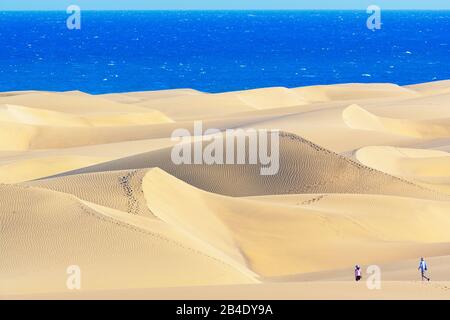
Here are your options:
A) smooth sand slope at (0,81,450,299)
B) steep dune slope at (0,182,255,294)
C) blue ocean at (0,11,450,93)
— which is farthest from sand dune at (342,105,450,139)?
blue ocean at (0,11,450,93)

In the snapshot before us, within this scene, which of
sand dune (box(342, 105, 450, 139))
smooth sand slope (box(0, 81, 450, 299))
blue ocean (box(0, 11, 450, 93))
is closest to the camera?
smooth sand slope (box(0, 81, 450, 299))

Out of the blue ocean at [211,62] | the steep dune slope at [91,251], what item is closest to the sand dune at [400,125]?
the steep dune slope at [91,251]

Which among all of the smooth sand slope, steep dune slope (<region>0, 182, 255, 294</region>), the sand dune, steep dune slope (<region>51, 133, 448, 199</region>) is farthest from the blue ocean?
steep dune slope (<region>0, 182, 255, 294</region>)

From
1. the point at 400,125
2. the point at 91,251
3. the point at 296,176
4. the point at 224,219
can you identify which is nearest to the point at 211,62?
the point at 400,125

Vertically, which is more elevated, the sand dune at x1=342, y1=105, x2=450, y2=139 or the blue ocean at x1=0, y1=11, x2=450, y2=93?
the blue ocean at x1=0, y1=11, x2=450, y2=93

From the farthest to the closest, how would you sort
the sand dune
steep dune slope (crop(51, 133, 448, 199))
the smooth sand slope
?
the sand dune, steep dune slope (crop(51, 133, 448, 199)), the smooth sand slope

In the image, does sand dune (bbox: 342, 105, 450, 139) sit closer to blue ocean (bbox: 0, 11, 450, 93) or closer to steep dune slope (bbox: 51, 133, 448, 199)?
steep dune slope (bbox: 51, 133, 448, 199)

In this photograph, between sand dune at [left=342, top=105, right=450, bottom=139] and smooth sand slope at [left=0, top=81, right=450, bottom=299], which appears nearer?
smooth sand slope at [left=0, top=81, right=450, bottom=299]

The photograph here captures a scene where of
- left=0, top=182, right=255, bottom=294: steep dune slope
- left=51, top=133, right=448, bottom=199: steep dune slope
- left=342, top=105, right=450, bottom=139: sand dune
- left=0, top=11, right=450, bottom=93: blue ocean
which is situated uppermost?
left=0, top=11, right=450, bottom=93: blue ocean
